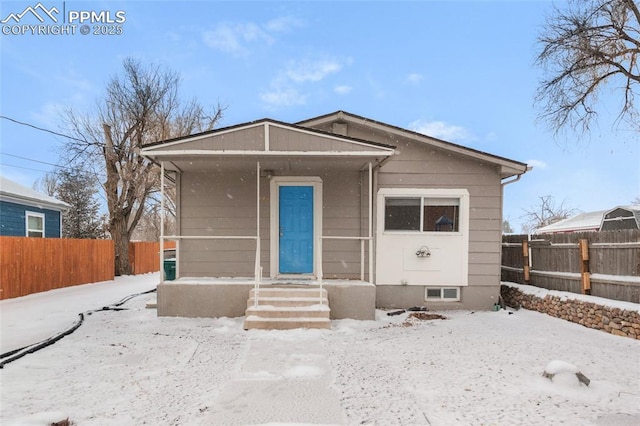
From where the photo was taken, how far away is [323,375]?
4.00 metres

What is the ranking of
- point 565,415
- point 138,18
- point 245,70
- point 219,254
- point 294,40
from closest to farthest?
point 565,415 < point 219,254 < point 138,18 < point 294,40 < point 245,70

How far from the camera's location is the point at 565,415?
3.14 metres

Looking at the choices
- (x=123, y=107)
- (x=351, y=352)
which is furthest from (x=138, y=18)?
(x=351, y=352)

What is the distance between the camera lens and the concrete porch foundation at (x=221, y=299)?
22.4 feet

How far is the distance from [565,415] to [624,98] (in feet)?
49.5

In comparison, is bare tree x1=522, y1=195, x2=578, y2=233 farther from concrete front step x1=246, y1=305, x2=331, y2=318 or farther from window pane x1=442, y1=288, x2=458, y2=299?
concrete front step x1=246, y1=305, x2=331, y2=318

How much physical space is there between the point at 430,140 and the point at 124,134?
42.0 feet

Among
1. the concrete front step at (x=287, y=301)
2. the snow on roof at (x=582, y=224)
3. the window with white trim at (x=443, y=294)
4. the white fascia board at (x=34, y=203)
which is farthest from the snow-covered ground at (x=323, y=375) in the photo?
the snow on roof at (x=582, y=224)

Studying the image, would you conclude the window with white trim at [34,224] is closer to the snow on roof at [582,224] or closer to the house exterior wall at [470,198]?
the house exterior wall at [470,198]

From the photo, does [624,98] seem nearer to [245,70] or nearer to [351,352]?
[351,352]

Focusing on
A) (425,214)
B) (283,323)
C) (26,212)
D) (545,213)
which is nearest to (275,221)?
(283,323)

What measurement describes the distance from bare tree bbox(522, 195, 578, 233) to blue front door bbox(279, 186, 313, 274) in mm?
30987

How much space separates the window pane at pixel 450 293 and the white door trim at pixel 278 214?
292 centimetres

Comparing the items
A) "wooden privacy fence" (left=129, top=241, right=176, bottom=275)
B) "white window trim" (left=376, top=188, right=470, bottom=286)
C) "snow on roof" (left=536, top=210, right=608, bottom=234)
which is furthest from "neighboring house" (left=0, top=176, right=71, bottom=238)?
"snow on roof" (left=536, top=210, right=608, bottom=234)
